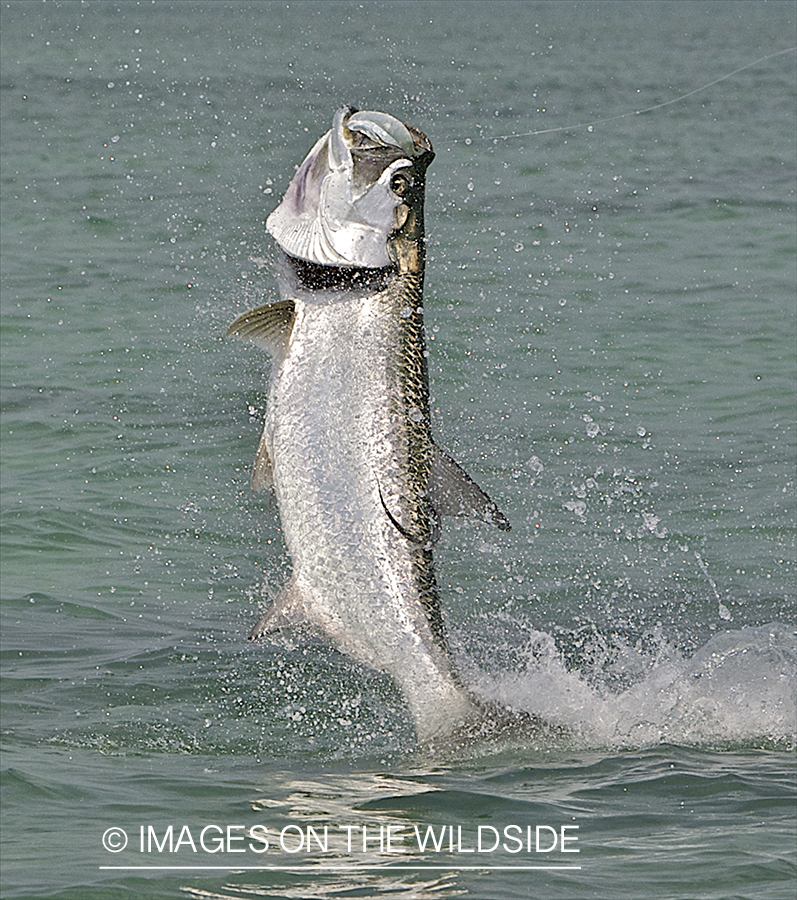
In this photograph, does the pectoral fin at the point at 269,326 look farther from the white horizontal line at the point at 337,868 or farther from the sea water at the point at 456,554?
the white horizontal line at the point at 337,868

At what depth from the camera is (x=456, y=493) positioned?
522cm

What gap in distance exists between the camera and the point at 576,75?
127ft

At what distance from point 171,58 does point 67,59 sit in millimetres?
3222

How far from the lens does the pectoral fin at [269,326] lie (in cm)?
494

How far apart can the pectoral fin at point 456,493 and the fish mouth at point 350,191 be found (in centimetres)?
75

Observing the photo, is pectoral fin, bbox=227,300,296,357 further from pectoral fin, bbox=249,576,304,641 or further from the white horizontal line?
the white horizontal line

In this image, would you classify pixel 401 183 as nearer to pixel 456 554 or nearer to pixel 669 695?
pixel 669 695

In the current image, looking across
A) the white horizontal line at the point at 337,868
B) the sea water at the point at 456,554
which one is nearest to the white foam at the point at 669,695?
the sea water at the point at 456,554

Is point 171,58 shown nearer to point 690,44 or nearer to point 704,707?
point 690,44

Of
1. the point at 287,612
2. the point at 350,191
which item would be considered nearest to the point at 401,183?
the point at 350,191

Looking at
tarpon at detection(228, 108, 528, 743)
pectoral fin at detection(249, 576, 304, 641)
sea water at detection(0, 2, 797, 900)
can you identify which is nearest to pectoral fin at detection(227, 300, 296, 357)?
tarpon at detection(228, 108, 528, 743)

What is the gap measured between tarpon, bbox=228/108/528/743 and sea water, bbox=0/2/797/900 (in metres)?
0.46

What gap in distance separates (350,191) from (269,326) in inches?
19.8

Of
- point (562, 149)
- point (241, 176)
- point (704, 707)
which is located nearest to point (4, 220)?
point (241, 176)
